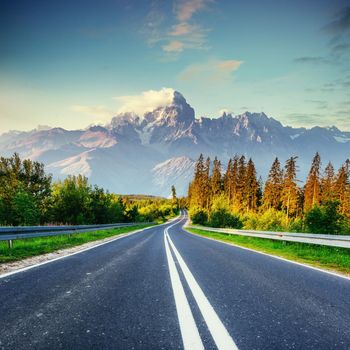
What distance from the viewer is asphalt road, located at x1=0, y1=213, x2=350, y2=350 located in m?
2.54

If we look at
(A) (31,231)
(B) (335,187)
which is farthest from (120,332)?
(B) (335,187)

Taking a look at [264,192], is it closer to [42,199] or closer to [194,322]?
[42,199]

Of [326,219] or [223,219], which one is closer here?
[326,219]

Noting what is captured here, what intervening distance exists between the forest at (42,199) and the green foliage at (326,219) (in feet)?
114

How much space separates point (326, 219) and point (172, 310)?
51.8ft

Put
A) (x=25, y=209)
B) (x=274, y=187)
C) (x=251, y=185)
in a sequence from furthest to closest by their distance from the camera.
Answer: (x=251, y=185) → (x=274, y=187) → (x=25, y=209)

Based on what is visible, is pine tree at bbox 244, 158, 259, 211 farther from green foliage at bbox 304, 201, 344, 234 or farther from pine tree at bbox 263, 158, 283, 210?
green foliage at bbox 304, 201, 344, 234

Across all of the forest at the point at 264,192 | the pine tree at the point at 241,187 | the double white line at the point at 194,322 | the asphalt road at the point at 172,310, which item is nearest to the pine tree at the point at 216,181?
the forest at the point at 264,192

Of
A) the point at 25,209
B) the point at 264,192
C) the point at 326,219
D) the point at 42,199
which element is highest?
the point at 264,192

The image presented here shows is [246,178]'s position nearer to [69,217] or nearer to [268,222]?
[268,222]

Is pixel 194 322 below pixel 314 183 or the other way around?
below

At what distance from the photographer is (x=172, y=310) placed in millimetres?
3459

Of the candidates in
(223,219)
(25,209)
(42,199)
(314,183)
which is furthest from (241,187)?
(25,209)

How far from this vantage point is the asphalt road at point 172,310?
100 inches
